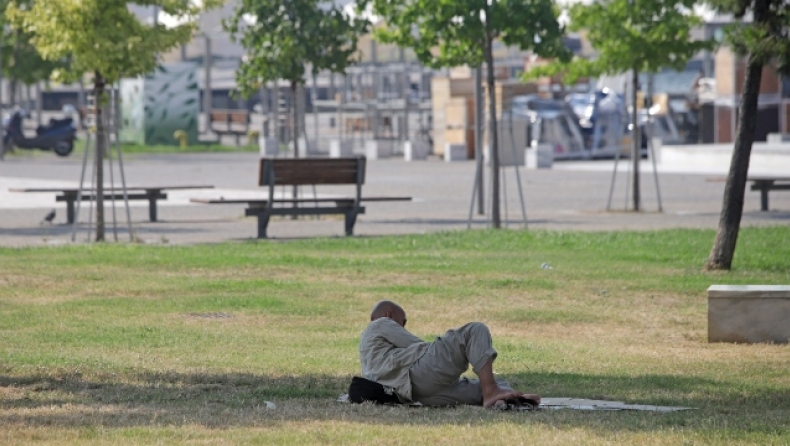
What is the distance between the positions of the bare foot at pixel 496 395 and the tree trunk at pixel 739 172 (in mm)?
6683

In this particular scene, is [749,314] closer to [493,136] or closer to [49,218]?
[493,136]

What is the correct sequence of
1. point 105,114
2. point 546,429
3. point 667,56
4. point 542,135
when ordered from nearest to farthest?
point 546,429
point 105,114
point 667,56
point 542,135

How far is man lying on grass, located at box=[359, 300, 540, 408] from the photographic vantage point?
24.7 feet

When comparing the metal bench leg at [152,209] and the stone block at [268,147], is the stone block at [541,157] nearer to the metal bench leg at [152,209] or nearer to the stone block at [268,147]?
the stone block at [268,147]

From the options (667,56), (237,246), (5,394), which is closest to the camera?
(5,394)

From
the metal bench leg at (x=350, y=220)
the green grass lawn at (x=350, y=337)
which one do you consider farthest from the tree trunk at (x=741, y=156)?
the metal bench leg at (x=350, y=220)

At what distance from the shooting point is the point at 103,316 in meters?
11.5

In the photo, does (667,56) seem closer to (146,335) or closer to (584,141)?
(146,335)

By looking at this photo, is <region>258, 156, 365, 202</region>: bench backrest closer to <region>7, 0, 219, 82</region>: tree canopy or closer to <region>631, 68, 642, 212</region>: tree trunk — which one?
<region>7, 0, 219, 82</region>: tree canopy

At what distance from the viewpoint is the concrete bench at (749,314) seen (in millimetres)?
10344

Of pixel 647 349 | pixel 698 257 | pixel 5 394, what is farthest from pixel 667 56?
pixel 5 394

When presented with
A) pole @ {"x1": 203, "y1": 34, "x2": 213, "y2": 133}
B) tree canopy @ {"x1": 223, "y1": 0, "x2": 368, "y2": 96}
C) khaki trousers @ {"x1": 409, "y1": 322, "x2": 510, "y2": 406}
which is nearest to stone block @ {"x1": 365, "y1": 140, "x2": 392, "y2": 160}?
pole @ {"x1": 203, "y1": 34, "x2": 213, "y2": 133}

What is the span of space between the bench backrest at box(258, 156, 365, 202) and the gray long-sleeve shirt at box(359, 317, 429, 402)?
1148 centimetres

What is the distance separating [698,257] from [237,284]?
5156 mm
